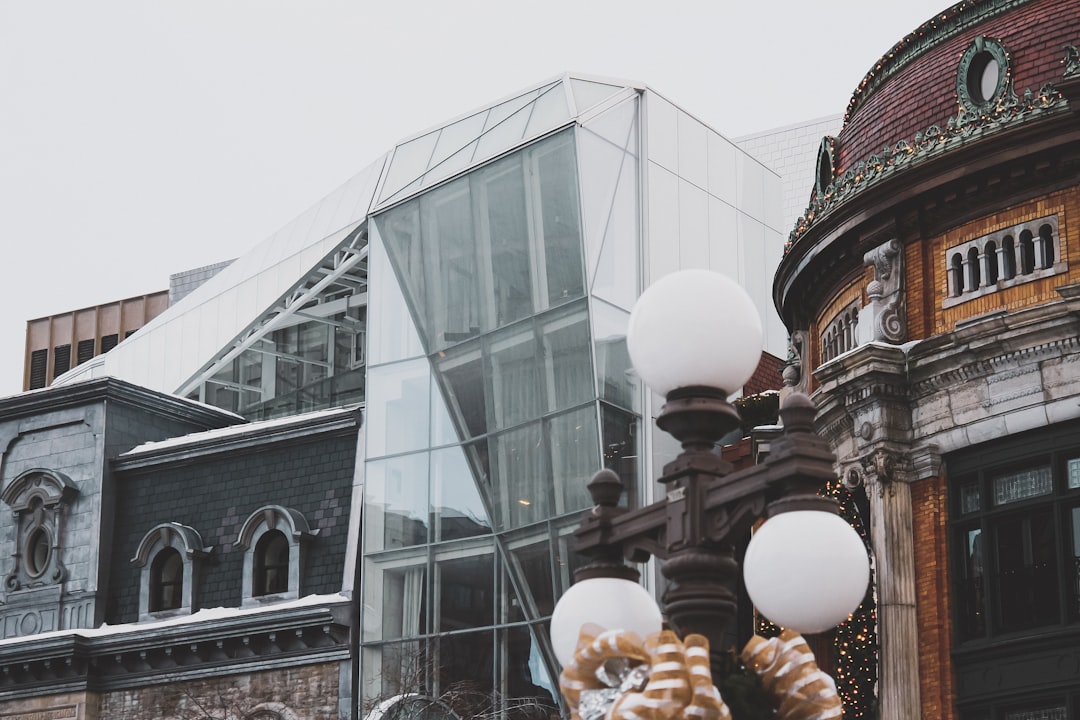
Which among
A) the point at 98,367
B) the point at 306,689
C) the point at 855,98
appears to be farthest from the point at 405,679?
the point at 98,367

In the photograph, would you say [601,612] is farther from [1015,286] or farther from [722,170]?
[722,170]

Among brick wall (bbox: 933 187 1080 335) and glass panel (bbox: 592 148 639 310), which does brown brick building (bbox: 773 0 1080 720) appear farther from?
glass panel (bbox: 592 148 639 310)

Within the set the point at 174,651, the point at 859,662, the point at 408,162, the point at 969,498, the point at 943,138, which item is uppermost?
the point at 408,162

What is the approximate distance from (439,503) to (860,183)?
10969 millimetres

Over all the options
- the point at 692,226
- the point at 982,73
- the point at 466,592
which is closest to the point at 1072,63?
the point at 982,73

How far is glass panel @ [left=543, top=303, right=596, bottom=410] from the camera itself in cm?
3138

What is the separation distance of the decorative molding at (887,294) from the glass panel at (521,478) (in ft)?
24.4

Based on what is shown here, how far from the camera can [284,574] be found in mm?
35438

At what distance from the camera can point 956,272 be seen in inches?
1019

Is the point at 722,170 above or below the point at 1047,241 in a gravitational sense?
above

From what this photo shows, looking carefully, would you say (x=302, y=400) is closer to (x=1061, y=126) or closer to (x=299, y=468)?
(x=299, y=468)

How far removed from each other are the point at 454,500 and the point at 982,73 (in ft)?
42.7

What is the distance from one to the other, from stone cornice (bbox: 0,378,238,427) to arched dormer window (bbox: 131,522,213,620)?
10.9ft

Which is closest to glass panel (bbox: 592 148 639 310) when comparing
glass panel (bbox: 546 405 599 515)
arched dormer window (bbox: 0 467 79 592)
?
glass panel (bbox: 546 405 599 515)
